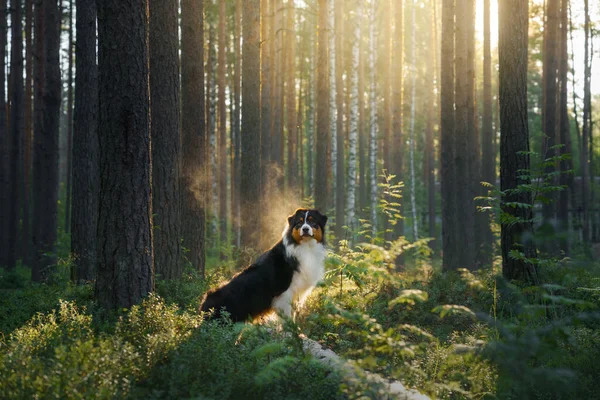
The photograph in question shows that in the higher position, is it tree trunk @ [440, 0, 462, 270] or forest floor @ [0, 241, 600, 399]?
tree trunk @ [440, 0, 462, 270]

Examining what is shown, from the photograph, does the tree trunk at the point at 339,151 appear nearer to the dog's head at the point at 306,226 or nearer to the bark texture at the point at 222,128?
the bark texture at the point at 222,128

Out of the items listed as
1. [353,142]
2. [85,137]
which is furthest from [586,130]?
[85,137]

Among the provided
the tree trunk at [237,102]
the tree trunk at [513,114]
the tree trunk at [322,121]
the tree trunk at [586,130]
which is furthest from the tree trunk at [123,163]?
the tree trunk at [586,130]

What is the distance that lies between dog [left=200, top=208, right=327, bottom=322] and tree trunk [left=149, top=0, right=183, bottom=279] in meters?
2.64

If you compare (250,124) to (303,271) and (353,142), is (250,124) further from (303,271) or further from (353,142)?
(353,142)

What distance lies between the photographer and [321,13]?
64.7 ft

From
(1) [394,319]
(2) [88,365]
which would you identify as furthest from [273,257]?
(2) [88,365]

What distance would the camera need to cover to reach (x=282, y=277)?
895 centimetres

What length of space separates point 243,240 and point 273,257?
677 cm

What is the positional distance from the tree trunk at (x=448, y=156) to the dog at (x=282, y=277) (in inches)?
280

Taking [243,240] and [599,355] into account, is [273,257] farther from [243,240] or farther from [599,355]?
[243,240]

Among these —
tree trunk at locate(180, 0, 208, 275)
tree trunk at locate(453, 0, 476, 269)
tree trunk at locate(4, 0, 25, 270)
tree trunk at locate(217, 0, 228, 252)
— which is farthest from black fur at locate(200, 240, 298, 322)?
tree trunk at locate(217, 0, 228, 252)

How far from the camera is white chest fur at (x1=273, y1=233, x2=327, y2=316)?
29.1ft

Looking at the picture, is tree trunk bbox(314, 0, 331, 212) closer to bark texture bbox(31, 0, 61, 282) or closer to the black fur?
bark texture bbox(31, 0, 61, 282)
